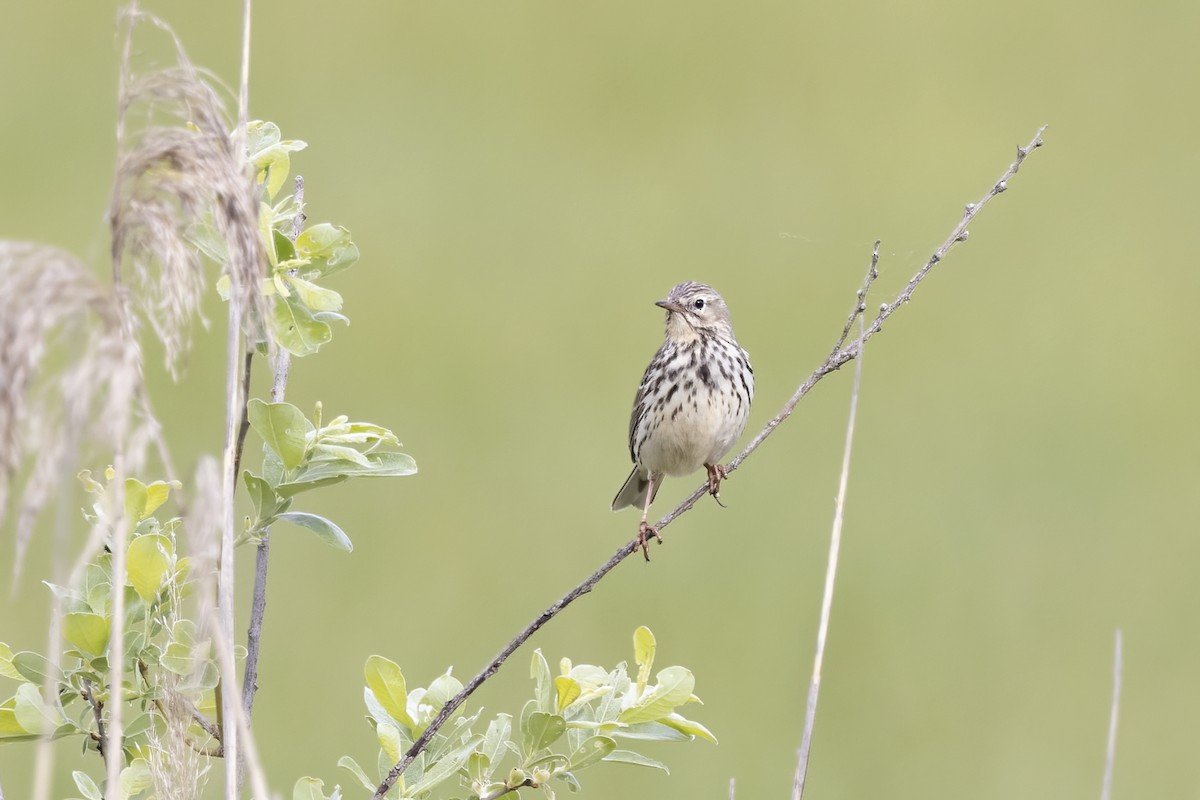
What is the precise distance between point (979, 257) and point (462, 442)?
5.24 metres

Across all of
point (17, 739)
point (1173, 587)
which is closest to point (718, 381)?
point (17, 739)

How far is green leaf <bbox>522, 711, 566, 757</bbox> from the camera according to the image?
9.12 ft

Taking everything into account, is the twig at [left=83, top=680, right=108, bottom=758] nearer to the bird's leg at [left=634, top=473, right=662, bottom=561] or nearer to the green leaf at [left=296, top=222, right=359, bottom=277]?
the green leaf at [left=296, top=222, right=359, bottom=277]

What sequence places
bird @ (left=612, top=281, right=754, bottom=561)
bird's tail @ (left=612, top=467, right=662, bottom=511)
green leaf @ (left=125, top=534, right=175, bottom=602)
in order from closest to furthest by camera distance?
green leaf @ (left=125, top=534, right=175, bottom=602) < bird @ (left=612, top=281, right=754, bottom=561) < bird's tail @ (left=612, top=467, right=662, bottom=511)

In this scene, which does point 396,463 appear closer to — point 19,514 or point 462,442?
point 19,514

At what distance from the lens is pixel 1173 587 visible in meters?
12.2

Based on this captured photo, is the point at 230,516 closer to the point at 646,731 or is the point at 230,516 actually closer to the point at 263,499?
the point at 263,499

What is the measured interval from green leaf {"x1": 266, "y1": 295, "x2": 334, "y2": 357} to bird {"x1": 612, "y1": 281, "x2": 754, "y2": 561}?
3192mm

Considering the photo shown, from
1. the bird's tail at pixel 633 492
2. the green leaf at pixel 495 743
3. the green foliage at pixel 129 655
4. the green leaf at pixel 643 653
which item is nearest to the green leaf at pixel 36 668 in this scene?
the green foliage at pixel 129 655

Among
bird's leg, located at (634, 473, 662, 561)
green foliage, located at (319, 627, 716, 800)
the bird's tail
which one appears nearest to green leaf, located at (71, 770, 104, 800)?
green foliage, located at (319, 627, 716, 800)

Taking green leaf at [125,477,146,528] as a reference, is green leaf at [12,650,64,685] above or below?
below

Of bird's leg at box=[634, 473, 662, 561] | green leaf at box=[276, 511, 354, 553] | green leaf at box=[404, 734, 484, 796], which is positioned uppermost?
bird's leg at box=[634, 473, 662, 561]

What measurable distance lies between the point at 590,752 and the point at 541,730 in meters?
0.11

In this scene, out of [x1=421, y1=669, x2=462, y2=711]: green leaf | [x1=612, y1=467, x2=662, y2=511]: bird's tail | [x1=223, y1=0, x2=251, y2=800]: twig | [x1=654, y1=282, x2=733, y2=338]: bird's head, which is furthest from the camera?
[x1=612, y1=467, x2=662, y2=511]: bird's tail
